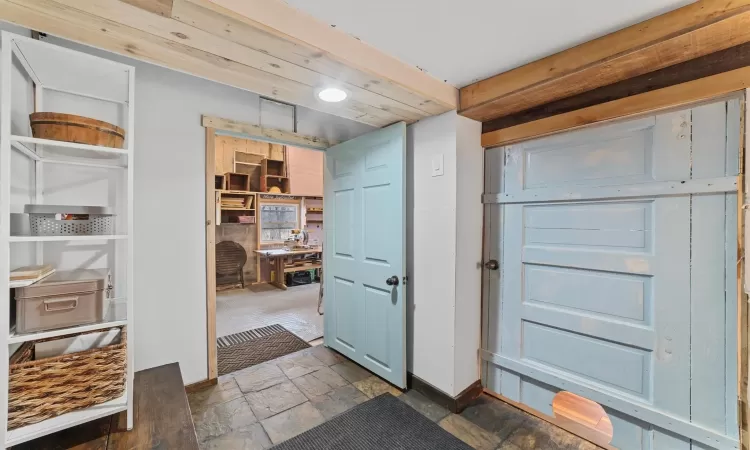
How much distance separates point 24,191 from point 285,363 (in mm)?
2054

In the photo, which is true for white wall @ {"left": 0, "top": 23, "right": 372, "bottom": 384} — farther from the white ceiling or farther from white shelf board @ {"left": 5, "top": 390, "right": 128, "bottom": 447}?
the white ceiling

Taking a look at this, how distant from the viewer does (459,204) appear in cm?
203

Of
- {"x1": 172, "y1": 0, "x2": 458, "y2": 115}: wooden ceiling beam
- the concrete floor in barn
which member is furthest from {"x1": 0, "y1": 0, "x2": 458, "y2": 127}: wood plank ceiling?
the concrete floor in barn

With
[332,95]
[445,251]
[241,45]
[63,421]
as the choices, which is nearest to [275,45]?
[241,45]

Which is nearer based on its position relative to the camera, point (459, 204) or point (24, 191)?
point (24, 191)

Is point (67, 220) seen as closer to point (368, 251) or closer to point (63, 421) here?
point (63, 421)

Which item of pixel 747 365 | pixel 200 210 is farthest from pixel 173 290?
pixel 747 365

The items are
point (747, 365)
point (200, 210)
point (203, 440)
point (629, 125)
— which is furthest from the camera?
point (200, 210)

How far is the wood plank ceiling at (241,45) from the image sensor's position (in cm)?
109

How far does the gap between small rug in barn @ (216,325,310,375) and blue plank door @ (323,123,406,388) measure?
1.53 ft

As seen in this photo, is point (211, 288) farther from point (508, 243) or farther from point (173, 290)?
point (508, 243)

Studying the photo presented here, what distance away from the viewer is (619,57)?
1.38m

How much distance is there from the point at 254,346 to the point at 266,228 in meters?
3.53

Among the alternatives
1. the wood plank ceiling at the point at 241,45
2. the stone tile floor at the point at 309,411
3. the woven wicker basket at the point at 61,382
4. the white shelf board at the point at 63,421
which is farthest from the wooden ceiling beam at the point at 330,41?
the stone tile floor at the point at 309,411
